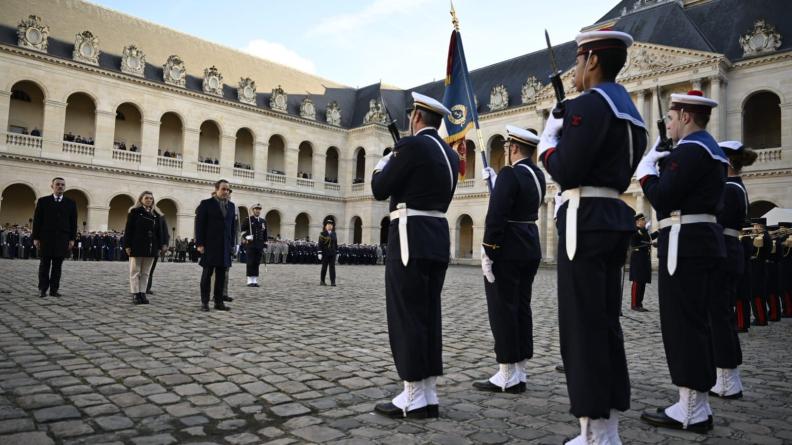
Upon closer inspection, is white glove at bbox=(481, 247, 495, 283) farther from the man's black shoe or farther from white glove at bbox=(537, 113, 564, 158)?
white glove at bbox=(537, 113, 564, 158)

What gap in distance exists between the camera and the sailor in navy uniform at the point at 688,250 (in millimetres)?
3682

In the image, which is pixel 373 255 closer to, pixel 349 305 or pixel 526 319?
pixel 349 305

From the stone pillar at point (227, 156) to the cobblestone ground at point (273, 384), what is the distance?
28302mm

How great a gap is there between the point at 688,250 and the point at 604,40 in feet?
5.67

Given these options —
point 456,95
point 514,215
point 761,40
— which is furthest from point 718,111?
point 514,215

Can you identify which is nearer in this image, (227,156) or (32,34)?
(32,34)

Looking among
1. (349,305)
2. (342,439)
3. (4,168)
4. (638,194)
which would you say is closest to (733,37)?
(638,194)

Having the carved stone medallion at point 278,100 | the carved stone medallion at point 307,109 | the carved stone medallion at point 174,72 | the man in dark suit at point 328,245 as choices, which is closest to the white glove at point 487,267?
the man in dark suit at point 328,245

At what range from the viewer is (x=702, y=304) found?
3.79 metres

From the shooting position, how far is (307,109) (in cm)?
4059

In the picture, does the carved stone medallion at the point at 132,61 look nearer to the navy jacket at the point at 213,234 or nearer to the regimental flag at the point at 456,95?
the navy jacket at the point at 213,234

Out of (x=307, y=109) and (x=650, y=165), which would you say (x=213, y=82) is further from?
(x=650, y=165)

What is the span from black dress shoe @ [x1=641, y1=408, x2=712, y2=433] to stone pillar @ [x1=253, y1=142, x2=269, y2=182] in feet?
118

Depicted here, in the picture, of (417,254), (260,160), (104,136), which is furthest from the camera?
(260,160)
